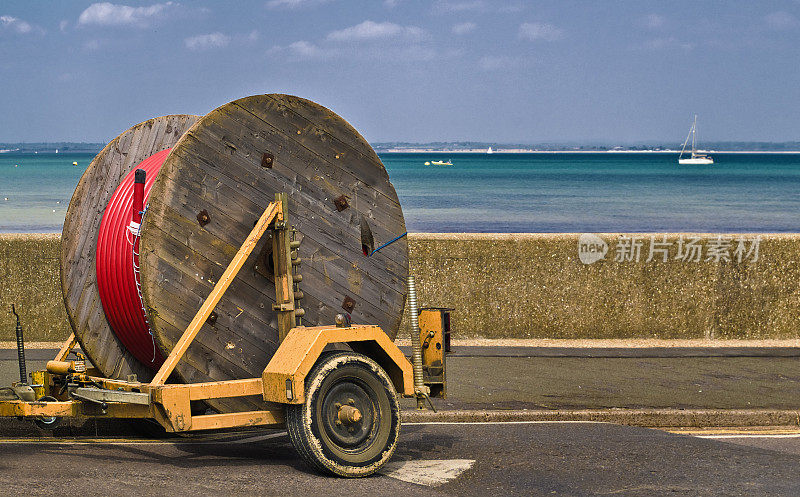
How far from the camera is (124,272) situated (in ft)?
25.5

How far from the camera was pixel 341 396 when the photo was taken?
23.7 ft

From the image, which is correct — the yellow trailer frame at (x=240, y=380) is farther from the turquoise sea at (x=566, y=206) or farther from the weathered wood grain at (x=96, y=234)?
the turquoise sea at (x=566, y=206)

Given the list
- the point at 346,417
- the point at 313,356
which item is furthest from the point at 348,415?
the point at 313,356

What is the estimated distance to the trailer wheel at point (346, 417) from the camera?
6992 millimetres

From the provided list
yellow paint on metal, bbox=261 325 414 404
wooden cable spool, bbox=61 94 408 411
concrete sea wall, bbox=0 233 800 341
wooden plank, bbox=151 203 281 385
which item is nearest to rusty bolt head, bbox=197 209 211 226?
wooden cable spool, bbox=61 94 408 411

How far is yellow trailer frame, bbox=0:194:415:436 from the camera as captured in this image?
22.5 ft

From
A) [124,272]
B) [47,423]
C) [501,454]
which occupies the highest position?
[124,272]

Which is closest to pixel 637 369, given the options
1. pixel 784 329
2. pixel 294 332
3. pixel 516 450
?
pixel 784 329

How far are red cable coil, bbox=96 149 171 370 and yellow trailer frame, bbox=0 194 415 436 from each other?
0.55 metres

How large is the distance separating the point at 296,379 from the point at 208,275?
3.54 ft

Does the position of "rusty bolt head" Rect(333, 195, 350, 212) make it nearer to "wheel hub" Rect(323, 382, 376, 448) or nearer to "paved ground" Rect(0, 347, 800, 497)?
"wheel hub" Rect(323, 382, 376, 448)

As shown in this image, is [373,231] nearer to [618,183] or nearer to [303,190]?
[303,190]

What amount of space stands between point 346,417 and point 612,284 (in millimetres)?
7132

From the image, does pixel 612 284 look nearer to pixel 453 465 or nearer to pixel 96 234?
pixel 453 465
